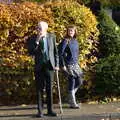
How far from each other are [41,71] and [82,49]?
2.21 m

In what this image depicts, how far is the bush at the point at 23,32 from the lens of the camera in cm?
1287

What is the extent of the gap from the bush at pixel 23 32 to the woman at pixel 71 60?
1066 mm

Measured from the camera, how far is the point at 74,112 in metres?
12.0

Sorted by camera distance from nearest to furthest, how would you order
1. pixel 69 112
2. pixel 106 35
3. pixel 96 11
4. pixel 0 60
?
pixel 69 112
pixel 0 60
pixel 106 35
pixel 96 11

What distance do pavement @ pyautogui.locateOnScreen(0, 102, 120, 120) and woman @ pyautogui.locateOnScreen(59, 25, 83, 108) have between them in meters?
0.37

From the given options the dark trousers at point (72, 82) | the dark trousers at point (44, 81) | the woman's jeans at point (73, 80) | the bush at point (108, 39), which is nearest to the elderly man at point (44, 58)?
the dark trousers at point (44, 81)

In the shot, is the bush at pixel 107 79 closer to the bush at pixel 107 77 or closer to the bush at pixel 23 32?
the bush at pixel 107 77

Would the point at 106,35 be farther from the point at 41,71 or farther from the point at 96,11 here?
the point at 41,71

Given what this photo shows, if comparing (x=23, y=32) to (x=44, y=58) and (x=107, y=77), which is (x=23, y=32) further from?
(x=107, y=77)

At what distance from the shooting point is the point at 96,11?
16906 millimetres

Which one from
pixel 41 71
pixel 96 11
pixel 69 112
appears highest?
pixel 96 11

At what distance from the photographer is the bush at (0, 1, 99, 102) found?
42.2ft

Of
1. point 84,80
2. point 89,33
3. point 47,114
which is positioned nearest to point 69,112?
point 47,114

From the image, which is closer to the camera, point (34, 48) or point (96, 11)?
point (34, 48)
